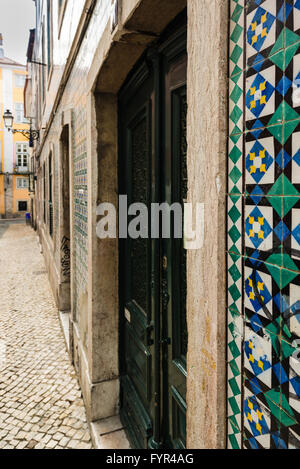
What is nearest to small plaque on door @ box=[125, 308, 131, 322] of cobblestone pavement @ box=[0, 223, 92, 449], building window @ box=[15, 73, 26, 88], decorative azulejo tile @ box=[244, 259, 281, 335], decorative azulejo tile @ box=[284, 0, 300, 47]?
cobblestone pavement @ box=[0, 223, 92, 449]

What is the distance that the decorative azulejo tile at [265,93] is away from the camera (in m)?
0.79

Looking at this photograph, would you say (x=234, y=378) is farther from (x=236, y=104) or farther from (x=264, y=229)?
(x=236, y=104)

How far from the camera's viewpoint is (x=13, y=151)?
33031mm

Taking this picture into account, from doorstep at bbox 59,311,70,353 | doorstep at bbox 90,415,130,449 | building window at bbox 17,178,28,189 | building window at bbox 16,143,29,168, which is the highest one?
building window at bbox 16,143,29,168

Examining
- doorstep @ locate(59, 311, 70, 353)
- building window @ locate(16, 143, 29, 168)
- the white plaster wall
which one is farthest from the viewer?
building window @ locate(16, 143, 29, 168)

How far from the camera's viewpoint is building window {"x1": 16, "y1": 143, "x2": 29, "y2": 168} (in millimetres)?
33116

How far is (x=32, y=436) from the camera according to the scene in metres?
2.87

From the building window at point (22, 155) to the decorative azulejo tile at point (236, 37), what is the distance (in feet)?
115

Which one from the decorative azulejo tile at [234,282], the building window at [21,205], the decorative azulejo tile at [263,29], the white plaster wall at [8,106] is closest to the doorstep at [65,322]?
the decorative azulejo tile at [234,282]

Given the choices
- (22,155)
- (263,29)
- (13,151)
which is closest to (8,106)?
(13,151)

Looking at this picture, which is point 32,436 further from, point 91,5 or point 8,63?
point 8,63

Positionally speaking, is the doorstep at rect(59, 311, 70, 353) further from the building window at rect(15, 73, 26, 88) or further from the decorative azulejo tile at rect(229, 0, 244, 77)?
the building window at rect(15, 73, 26, 88)

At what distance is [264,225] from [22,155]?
35.7 meters
